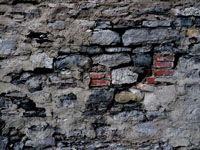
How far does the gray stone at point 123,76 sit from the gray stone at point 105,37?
0.78 feet

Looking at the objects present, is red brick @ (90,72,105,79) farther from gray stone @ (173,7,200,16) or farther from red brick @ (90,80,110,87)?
gray stone @ (173,7,200,16)

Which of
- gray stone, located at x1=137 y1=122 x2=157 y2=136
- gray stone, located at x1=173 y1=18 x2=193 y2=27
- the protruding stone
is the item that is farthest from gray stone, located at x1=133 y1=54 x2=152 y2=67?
gray stone, located at x1=137 y1=122 x2=157 y2=136

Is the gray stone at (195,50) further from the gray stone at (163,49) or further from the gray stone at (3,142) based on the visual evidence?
the gray stone at (3,142)

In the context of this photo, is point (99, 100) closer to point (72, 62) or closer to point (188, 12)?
point (72, 62)

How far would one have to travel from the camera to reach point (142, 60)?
158cm

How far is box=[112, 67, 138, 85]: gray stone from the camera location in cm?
158

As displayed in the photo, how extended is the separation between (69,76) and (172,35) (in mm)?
905

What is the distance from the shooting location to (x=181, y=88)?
161 centimetres

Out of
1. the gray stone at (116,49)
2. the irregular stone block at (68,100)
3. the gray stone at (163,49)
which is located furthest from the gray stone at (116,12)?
the irregular stone block at (68,100)

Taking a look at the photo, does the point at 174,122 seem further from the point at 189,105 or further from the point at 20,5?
the point at 20,5

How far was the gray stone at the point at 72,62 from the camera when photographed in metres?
1.53

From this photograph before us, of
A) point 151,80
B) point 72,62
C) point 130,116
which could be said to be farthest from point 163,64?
point 72,62

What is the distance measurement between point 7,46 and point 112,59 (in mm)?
830

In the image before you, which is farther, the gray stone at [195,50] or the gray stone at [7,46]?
the gray stone at [195,50]
